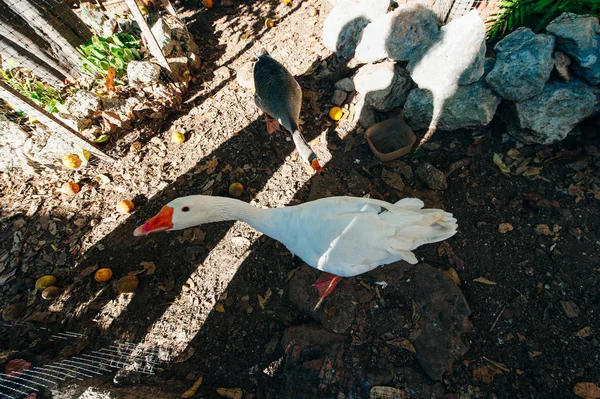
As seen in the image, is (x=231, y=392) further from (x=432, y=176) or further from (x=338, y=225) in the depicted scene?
(x=432, y=176)

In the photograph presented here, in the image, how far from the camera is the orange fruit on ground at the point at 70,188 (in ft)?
10.5

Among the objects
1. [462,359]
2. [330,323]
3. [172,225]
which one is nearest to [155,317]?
[172,225]

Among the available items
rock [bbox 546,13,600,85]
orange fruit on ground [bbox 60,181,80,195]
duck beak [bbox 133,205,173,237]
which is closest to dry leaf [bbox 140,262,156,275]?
duck beak [bbox 133,205,173,237]

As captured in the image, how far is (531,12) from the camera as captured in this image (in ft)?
9.24

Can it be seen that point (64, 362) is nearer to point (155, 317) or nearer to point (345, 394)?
point (155, 317)

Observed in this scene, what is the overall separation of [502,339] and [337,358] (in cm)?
144

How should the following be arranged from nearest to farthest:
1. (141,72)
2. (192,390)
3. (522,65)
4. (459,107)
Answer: (192,390)
(522,65)
(459,107)
(141,72)

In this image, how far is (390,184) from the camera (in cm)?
299

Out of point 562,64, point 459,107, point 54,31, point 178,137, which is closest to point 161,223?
point 178,137

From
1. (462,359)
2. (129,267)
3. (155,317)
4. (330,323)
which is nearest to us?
(462,359)

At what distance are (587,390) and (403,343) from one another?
1338 millimetres

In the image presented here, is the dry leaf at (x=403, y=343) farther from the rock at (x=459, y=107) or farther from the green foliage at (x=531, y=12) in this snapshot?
the green foliage at (x=531, y=12)

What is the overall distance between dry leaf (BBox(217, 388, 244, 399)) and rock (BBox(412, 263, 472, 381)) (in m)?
1.56

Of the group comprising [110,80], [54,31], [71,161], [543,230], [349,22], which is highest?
[54,31]
